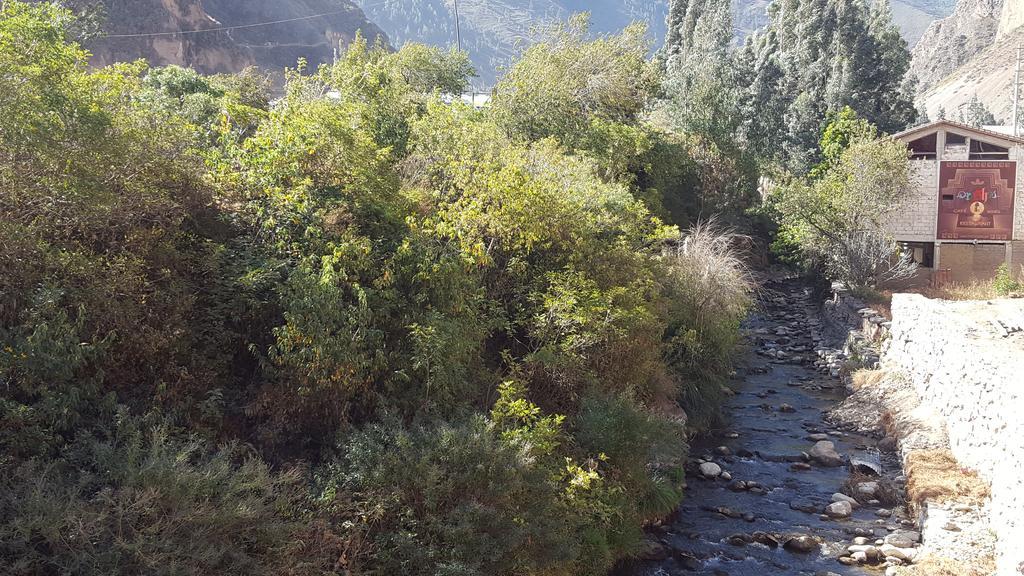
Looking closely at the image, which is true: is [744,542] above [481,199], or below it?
below

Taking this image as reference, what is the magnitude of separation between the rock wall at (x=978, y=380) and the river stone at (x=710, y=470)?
5543 millimetres

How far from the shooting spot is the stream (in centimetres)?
1499

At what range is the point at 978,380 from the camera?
17.5 metres

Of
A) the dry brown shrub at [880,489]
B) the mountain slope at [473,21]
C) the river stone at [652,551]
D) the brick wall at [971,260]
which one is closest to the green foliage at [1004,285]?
the brick wall at [971,260]

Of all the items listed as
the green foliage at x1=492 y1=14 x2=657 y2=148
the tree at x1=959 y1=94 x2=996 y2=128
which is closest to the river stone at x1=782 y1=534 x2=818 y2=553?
the green foliage at x1=492 y1=14 x2=657 y2=148

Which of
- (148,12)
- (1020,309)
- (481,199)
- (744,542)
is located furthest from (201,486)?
(148,12)

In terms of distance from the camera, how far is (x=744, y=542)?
15703 millimetres

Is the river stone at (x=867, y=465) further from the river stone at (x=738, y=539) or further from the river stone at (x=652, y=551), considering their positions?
the river stone at (x=652, y=551)

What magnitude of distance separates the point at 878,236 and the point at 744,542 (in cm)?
2163

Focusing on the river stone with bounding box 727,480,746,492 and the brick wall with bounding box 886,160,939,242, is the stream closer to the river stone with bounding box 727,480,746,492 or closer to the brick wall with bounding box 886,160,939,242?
the river stone with bounding box 727,480,746,492

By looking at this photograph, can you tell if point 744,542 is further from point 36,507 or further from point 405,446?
point 36,507

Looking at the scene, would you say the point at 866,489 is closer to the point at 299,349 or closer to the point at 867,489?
the point at 867,489

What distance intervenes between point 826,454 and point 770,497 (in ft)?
9.92

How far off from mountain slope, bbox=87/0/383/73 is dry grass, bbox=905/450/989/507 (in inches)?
1834
